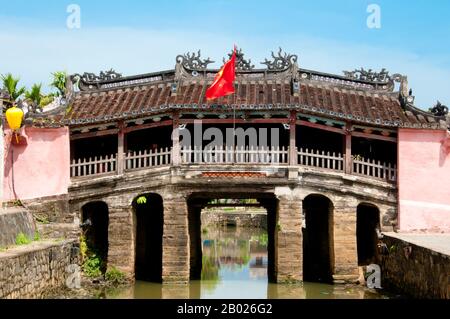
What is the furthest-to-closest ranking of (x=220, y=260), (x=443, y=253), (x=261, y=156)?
(x=220, y=260) < (x=261, y=156) < (x=443, y=253)

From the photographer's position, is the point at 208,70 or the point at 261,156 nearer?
the point at 261,156

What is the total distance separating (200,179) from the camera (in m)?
19.3

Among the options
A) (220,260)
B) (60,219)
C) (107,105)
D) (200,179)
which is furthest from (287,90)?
(220,260)

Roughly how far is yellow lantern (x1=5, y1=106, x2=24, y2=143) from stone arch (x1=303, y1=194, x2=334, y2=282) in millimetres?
8065

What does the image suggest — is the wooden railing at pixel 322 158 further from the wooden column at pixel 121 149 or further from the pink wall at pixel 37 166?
the pink wall at pixel 37 166

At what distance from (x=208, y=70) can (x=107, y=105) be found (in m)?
3.05

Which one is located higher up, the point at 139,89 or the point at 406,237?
the point at 139,89

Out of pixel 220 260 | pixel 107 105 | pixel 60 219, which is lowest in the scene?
pixel 220 260

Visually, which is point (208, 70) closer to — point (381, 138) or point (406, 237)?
point (381, 138)

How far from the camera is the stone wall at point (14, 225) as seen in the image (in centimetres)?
1588

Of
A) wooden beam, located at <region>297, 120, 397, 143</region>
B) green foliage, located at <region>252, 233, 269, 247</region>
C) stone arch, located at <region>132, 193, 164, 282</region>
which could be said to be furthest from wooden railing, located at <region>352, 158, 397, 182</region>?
green foliage, located at <region>252, 233, 269, 247</region>

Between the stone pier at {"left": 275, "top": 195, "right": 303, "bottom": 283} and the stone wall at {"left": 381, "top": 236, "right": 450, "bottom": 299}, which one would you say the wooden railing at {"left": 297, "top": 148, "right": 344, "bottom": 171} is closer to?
the stone pier at {"left": 275, "top": 195, "right": 303, "bottom": 283}

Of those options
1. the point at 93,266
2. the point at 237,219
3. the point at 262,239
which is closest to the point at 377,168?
the point at 93,266

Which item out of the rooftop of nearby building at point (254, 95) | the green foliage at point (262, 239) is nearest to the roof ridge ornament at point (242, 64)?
the rooftop of nearby building at point (254, 95)
